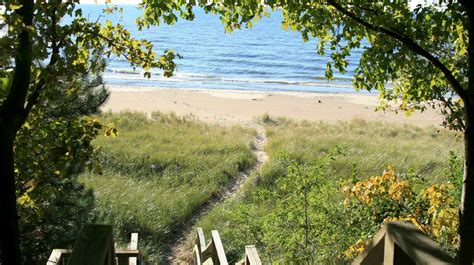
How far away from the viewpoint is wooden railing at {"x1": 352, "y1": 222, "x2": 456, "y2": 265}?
1.63 meters

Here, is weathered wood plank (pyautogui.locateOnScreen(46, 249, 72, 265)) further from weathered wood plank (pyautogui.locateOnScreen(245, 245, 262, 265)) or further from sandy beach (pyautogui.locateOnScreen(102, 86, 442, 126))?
sandy beach (pyautogui.locateOnScreen(102, 86, 442, 126))

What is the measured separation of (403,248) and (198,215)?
375 inches

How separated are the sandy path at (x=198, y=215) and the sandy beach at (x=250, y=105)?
10.7 metres

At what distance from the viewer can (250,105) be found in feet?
111

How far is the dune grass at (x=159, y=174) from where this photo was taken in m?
9.62

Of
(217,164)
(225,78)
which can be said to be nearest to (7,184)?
(217,164)

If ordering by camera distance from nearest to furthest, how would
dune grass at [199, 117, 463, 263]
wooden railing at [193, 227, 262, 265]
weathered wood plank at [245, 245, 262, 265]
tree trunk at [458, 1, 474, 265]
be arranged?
tree trunk at [458, 1, 474, 265] < weathered wood plank at [245, 245, 262, 265] < wooden railing at [193, 227, 262, 265] < dune grass at [199, 117, 463, 263]

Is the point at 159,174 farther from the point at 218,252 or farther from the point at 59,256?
the point at 59,256

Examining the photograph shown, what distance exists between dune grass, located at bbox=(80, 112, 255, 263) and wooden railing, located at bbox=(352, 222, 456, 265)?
399cm

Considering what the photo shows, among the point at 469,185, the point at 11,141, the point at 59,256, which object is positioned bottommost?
the point at 59,256

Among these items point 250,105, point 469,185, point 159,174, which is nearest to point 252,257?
point 469,185

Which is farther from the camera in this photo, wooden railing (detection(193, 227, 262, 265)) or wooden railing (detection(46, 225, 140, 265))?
wooden railing (detection(193, 227, 262, 265))

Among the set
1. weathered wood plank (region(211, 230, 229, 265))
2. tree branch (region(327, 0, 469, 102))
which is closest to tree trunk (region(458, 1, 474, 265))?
tree branch (region(327, 0, 469, 102))

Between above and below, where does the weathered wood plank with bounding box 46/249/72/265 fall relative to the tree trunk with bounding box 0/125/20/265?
below
